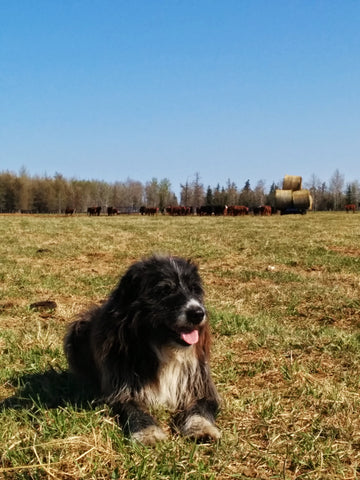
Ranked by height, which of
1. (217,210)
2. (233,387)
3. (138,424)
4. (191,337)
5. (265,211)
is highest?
(217,210)

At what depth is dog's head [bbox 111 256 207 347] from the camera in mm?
3621

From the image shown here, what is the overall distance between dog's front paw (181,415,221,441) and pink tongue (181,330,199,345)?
23.2 inches

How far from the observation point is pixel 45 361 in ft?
17.3

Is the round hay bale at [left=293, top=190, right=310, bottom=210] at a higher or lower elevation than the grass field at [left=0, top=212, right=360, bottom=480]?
higher

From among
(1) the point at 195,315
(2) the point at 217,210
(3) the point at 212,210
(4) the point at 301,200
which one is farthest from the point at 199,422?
(3) the point at 212,210

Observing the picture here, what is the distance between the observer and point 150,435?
3312 millimetres

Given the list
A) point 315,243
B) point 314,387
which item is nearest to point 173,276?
point 314,387

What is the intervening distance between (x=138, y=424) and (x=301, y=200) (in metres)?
52.1

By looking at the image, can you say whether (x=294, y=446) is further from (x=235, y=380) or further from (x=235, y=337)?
(x=235, y=337)

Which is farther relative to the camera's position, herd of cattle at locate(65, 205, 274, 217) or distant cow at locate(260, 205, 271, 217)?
herd of cattle at locate(65, 205, 274, 217)

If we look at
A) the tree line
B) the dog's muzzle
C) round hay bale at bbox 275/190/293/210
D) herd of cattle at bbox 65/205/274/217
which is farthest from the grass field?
the tree line

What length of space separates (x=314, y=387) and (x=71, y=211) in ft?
239

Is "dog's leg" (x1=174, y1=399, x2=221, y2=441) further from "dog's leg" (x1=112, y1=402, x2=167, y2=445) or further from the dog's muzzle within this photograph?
the dog's muzzle

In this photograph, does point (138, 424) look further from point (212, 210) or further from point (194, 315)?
point (212, 210)
